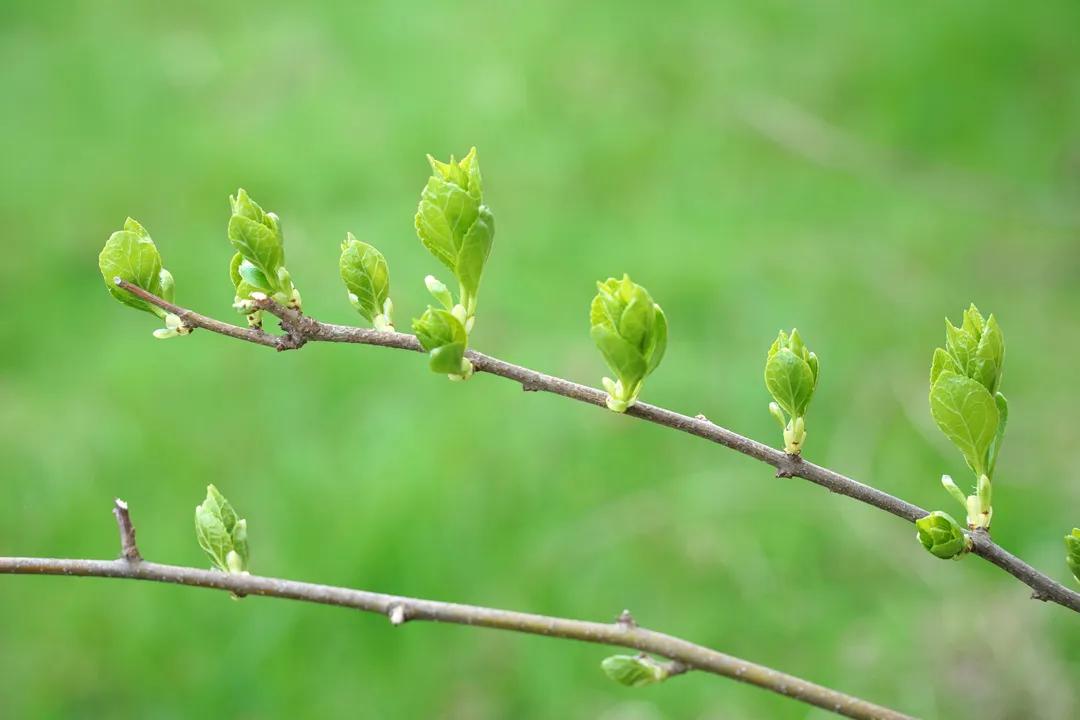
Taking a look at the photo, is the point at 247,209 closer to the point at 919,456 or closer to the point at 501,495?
the point at 501,495

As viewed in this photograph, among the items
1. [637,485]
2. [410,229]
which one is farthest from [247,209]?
[410,229]

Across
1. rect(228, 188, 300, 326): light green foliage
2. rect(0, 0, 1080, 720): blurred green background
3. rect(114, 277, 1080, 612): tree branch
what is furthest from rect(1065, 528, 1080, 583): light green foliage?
rect(0, 0, 1080, 720): blurred green background

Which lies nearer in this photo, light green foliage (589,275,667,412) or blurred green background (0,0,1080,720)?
light green foliage (589,275,667,412)

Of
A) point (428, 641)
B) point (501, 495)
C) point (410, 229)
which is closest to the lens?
point (428, 641)

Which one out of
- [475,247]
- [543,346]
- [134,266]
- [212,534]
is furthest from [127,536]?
[543,346]

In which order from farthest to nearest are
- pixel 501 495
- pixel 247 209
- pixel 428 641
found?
1. pixel 501 495
2. pixel 428 641
3. pixel 247 209

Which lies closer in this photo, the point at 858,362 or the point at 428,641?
the point at 428,641

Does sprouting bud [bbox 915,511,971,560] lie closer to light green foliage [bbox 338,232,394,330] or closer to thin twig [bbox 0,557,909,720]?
thin twig [bbox 0,557,909,720]
